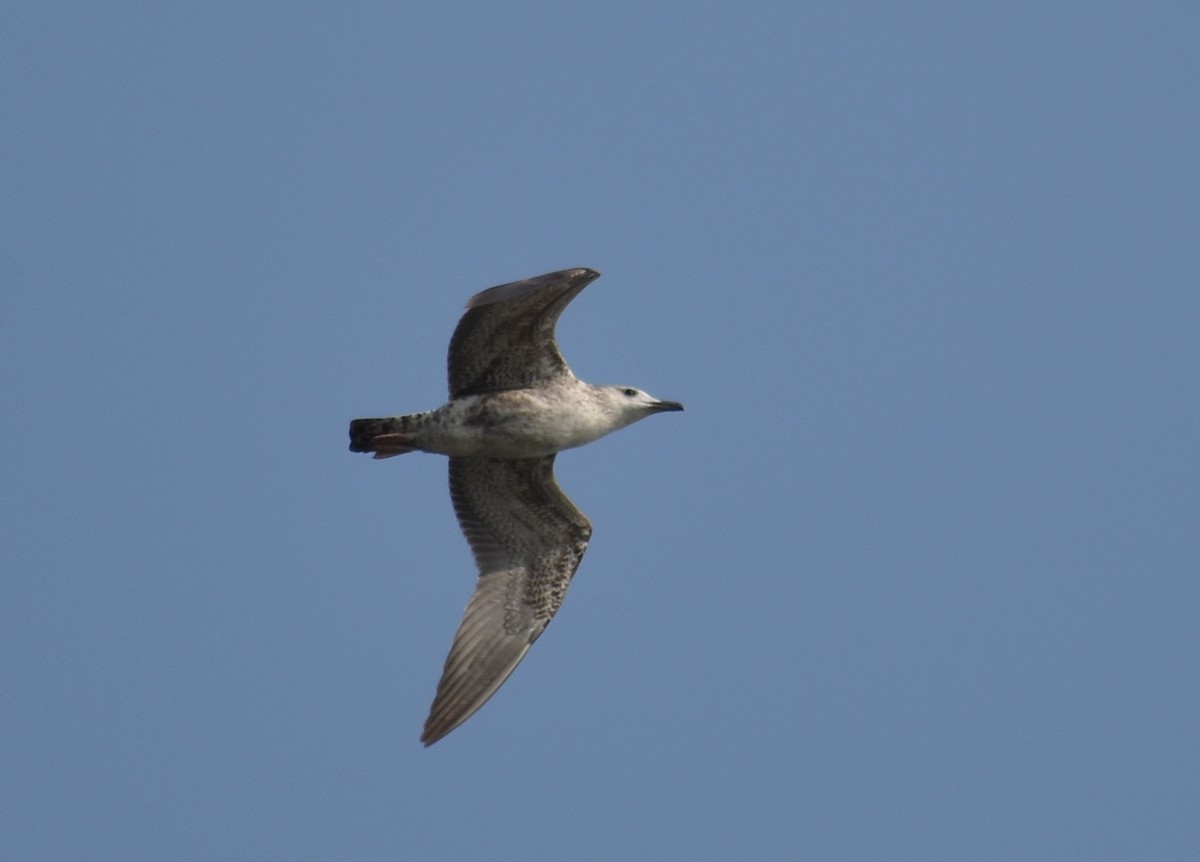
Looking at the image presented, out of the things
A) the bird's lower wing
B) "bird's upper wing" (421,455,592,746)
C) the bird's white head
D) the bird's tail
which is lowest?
the bird's lower wing

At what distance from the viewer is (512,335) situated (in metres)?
16.3

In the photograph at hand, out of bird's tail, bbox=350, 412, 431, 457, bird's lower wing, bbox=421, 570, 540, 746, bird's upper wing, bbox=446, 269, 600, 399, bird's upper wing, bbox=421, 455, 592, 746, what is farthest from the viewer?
bird's upper wing, bbox=421, 455, 592, 746

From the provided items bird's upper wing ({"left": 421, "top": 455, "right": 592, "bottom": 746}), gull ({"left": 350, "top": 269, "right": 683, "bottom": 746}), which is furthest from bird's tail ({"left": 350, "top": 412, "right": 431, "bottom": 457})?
bird's upper wing ({"left": 421, "top": 455, "right": 592, "bottom": 746})

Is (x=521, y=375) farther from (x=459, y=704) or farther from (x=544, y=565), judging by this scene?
(x=459, y=704)

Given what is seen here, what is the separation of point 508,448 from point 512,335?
110 cm

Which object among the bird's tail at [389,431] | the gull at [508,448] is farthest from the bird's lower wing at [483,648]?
the bird's tail at [389,431]

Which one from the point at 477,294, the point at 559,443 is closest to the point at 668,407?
the point at 559,443

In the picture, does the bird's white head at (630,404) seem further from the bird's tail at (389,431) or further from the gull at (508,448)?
the bird's tail at (389,431)

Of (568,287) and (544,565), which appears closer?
(568,287)

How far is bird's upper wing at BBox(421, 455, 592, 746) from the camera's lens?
1695cm

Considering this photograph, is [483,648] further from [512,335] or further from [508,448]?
[512,335]

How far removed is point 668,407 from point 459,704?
11.5ft

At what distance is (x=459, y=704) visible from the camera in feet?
52.9

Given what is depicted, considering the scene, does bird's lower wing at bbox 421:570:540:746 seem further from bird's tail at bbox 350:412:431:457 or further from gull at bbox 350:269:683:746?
bird's tail at bbox 350:412:431:457
